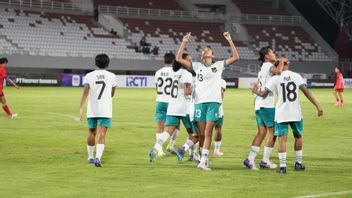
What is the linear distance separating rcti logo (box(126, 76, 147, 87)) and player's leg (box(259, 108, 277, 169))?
52.6 meters

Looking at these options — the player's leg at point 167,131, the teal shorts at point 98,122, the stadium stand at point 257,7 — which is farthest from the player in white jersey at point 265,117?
the stadium stand at point 257,7

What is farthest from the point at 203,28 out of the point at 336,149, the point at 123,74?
the point at 336,149

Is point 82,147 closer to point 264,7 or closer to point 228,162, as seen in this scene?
point 228,162

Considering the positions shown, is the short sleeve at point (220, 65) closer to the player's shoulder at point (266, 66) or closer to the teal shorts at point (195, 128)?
the player's shoulder at point (266, 66)

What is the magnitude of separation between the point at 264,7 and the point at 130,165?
249 ft

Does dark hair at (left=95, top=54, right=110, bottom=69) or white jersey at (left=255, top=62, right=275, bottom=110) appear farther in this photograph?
white jersey at (left=255, top=62, right=275, bottom=110)

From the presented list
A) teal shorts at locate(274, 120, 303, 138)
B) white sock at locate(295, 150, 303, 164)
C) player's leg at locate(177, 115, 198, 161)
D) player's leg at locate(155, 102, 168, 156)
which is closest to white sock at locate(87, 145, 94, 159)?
player's leg at locate(177, 115, 198, 161)

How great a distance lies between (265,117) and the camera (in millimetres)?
14883

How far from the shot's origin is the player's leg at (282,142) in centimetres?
1377

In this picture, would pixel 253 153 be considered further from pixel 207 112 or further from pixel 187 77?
pixel 187 77

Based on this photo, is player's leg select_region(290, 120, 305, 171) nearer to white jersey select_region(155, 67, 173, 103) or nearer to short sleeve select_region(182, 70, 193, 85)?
short sleeve select_region(182, 70, 193, 85)

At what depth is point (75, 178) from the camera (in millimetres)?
12906

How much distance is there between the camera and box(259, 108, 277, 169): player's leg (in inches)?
574

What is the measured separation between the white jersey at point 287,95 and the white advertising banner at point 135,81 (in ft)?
173
